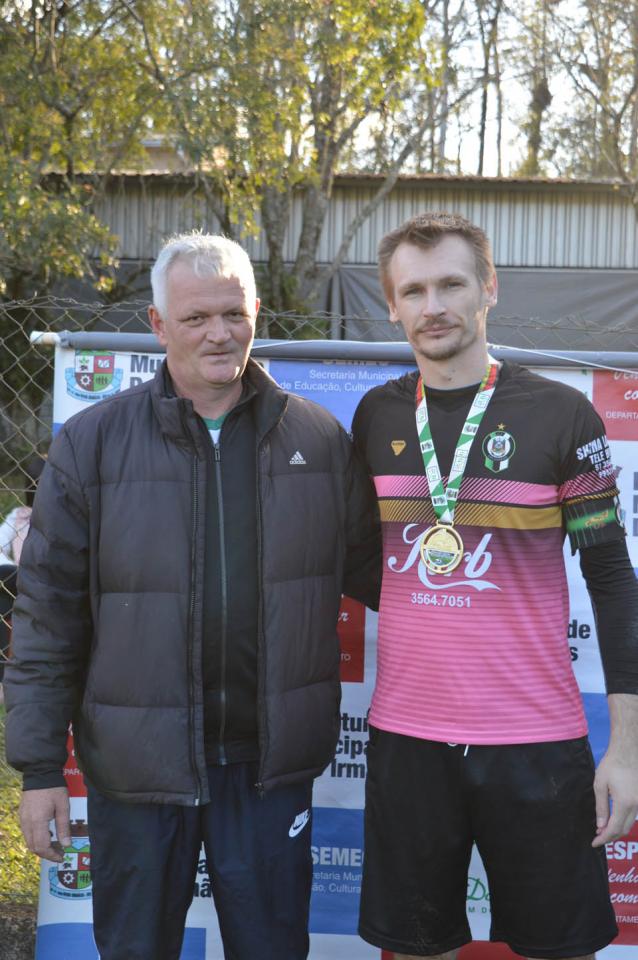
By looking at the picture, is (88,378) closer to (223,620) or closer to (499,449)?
(223,620)

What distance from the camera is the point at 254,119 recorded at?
33.8ft

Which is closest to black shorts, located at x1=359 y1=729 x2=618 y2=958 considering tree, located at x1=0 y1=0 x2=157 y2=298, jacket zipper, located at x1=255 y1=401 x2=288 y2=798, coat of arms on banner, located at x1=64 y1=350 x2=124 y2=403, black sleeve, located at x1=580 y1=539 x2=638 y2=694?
black sleeve, located at x1=580 y1=539 x2=638 y2=694

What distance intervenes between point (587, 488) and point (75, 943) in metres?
2.15

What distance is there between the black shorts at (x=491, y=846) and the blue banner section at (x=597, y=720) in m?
0.66

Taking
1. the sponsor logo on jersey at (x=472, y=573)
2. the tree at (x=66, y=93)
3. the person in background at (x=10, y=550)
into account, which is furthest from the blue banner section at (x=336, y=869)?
the tree at (x=66, y=93)

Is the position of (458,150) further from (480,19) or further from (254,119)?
(254,119)

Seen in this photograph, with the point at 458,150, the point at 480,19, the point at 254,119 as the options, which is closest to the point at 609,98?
the point at 480,19

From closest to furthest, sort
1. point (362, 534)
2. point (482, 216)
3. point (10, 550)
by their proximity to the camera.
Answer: point (362, 534)
point (10, 550)
point (482, 216)

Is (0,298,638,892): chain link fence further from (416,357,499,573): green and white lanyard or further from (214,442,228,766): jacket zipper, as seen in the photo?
(416,357,499,573): green and white lanyard

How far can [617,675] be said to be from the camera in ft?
8.25

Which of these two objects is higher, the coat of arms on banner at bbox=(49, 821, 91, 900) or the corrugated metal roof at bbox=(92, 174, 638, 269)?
the corrugated metal roof at bbox=(92, 174, 638, 269)

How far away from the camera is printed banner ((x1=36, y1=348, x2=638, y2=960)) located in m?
3.23

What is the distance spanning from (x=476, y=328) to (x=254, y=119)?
837 centimetres

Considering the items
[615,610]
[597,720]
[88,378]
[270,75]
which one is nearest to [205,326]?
[88,378]
